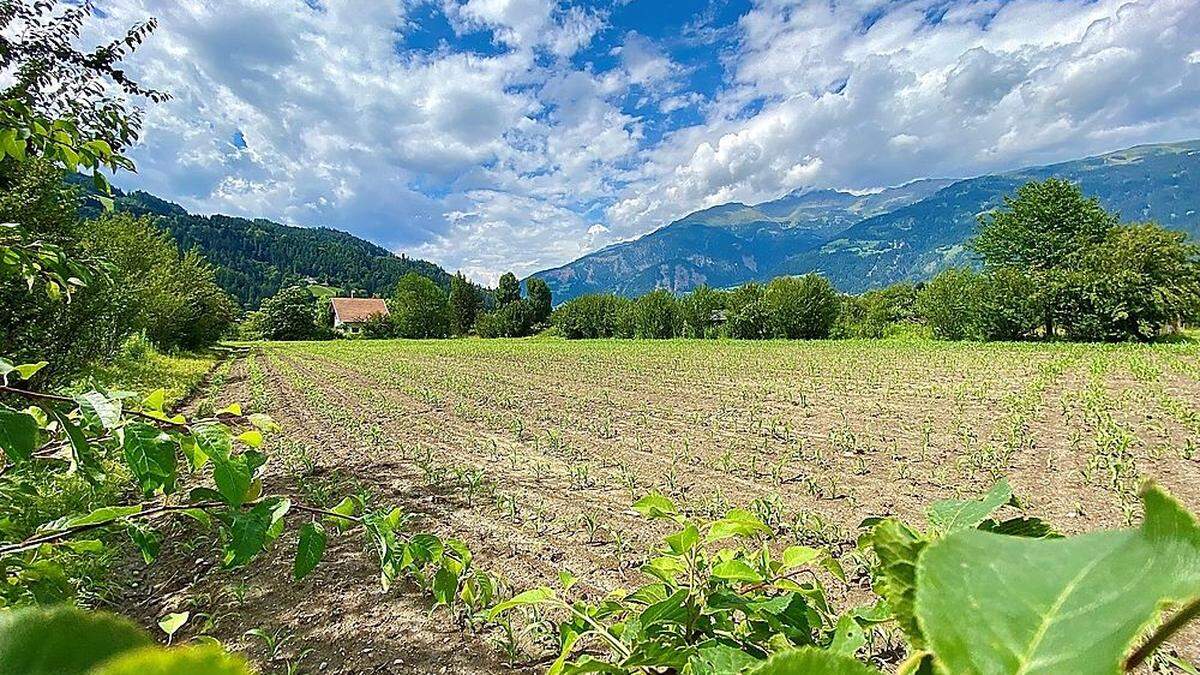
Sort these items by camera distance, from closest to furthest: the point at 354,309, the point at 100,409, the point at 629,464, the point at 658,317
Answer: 1. the point at 100,409
2. the point at 629,464
3. the point at 658,317
4. the point at 354,309

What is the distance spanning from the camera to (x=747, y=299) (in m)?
44.0

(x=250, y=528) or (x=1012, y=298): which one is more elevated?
(x=1012, y=298)

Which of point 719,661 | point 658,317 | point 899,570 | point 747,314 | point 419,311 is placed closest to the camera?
point 899,570

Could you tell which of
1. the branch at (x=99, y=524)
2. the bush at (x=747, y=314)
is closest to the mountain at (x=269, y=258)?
the bush at (x=747, y=314)

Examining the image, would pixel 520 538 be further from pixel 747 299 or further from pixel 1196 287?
pixel 747 299

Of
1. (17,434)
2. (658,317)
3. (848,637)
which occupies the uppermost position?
(658,317)

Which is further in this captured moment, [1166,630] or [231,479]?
[231,479]

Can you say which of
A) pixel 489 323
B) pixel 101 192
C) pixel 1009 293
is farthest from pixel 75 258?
pixel 489 323

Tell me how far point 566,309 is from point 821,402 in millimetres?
46325

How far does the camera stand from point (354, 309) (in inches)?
3610

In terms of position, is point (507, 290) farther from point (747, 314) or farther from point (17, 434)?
point (17, 434)

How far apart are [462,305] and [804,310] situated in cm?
4017

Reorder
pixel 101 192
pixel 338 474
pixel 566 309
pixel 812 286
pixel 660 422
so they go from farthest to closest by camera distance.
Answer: pixel 566 309
pixel 812 286
pixel 660 422
pixel 338 474
pixel 101 192

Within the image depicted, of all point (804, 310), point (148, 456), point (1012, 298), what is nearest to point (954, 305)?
point (1012, 298)
